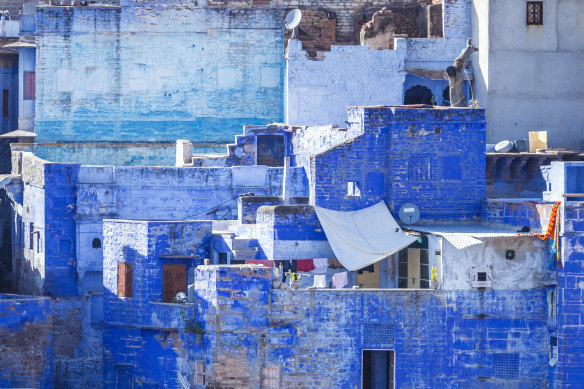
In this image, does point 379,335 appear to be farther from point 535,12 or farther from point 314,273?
point 535,12

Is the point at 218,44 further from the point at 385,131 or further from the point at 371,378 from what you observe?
the point at 371,378

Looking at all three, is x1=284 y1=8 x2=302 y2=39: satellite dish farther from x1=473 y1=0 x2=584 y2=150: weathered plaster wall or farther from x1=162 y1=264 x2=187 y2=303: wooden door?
x1=162 y1=264 x2=187 y2=303: wooden door

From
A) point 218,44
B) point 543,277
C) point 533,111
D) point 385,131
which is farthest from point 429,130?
point 218,44

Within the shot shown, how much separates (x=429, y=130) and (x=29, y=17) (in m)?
14.3

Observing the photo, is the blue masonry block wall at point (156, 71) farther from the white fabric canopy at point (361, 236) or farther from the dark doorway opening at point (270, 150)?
the white fabric canopy at point (361, 236)

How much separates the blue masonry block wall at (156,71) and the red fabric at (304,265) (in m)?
10.6

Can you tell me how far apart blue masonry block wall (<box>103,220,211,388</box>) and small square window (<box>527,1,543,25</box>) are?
12000 millimetres

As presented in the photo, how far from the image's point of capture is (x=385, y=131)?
38.2 meters

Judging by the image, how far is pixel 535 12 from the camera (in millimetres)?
44875

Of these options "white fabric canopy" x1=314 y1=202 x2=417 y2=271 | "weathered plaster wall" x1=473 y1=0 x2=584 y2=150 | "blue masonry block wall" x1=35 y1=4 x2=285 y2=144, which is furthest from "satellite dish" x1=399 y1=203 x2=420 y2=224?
"blue masonry block wall" x1=35 y1=4 x2=285 y2=144

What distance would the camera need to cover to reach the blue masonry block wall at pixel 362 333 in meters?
34.9

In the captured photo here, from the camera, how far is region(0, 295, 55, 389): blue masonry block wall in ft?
119

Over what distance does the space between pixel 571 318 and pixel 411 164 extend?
544 centimetres

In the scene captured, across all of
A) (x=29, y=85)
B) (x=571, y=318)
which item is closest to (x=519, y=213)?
(x=571, y=318)
